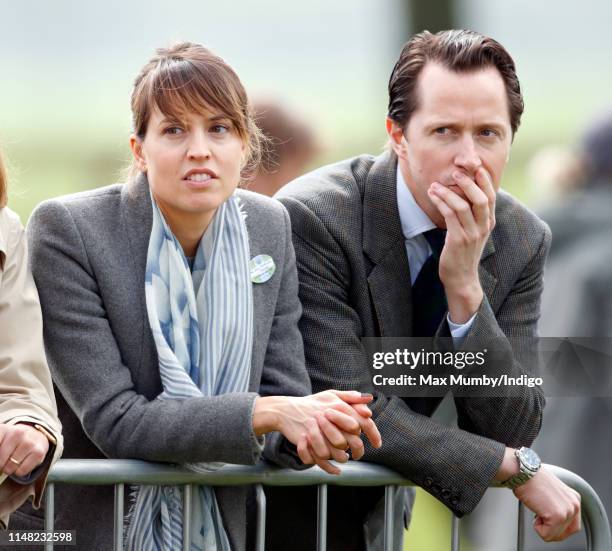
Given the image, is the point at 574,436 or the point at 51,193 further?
the point at 51,193

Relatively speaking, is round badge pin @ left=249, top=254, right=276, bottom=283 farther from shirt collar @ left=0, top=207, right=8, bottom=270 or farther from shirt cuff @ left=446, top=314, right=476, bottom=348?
shirt collar @ left=0, top=207, right=8, bottom=270

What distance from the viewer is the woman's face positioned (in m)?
4.50

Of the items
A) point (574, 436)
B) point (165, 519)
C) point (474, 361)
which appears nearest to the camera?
point (165, 519)

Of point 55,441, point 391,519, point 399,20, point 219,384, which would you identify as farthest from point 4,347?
point 399,20

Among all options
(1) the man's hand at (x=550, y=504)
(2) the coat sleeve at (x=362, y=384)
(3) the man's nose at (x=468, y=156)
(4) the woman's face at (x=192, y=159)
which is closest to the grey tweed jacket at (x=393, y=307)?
(2) the coat sleeve at (x=362, y=384)

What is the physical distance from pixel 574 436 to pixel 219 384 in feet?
7.01

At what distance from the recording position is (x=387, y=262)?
16.2 feet

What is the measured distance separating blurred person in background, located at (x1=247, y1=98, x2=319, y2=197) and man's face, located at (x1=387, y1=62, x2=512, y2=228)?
59.5 inches

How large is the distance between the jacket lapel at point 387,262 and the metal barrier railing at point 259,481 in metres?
0.47

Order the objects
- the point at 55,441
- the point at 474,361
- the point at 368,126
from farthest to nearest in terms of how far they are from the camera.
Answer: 1. the point at 368,126
2. the point at 474,361
3. the point at 55,441

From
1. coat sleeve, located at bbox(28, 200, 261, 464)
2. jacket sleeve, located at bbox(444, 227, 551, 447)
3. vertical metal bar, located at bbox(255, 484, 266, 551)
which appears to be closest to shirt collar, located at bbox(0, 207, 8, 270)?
coat sleeve, located at bbox(28, 200, 261, 464)

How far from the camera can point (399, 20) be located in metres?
7.00

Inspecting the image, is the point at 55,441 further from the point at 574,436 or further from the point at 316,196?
the point at 574,436

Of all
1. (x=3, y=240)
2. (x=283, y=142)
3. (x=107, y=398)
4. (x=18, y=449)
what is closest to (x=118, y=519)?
(x=107, y=398)
